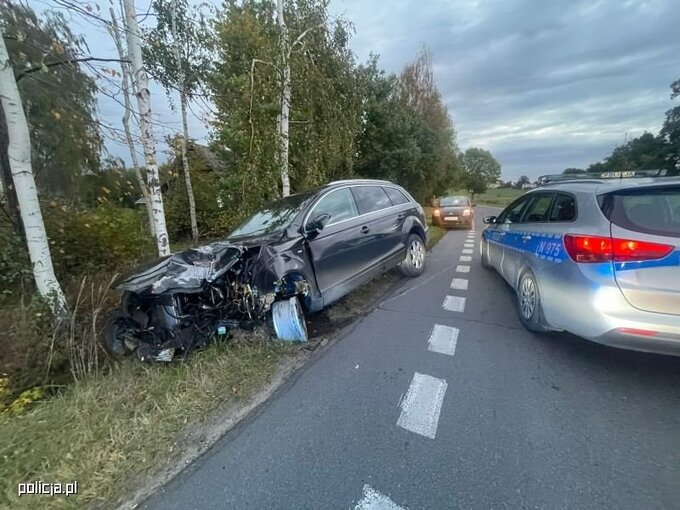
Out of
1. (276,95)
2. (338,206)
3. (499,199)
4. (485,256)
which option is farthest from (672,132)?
(338,206)

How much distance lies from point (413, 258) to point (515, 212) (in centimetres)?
178

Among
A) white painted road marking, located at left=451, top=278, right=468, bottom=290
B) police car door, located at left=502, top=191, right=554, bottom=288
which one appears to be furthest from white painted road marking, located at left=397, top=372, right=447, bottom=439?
white painted road marking, located at left=451, top=278, right=468, bottom=290

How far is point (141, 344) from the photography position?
2686 mm

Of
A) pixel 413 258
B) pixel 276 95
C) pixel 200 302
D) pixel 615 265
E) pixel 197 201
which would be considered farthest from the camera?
pixel 197 201

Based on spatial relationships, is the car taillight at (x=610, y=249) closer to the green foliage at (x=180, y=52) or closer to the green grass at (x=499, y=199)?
the green foliage at (x=180, y=52)

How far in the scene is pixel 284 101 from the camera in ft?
22.2

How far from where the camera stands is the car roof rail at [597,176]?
3102mm

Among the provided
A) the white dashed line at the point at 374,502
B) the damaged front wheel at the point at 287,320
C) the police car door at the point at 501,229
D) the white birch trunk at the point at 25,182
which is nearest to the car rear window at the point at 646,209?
the police car door at the point at 501,229

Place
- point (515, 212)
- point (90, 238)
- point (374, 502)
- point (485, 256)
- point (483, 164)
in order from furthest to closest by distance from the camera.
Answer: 1. point (483, 164)
2. point (485, 256)
3. point (90, 238)
4. point (515, 212)
5. point (374, 502)

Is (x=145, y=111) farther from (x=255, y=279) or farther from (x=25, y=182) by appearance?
(x=255, y=279)

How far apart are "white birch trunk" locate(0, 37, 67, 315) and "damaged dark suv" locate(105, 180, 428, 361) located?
1.03m

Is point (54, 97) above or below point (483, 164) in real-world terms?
below

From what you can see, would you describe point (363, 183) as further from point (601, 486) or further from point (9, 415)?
point (9, 415)

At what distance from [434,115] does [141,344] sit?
2453cm
